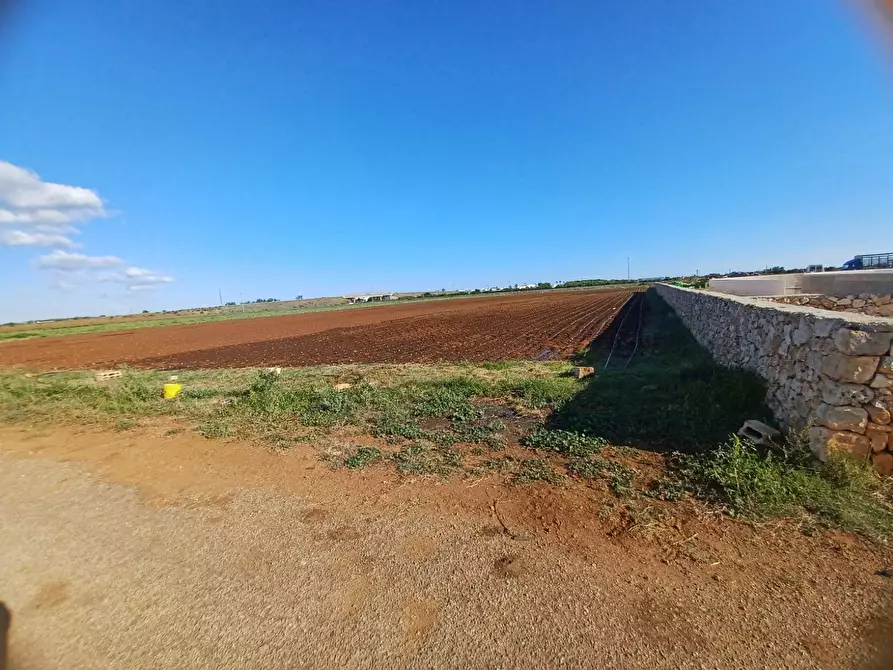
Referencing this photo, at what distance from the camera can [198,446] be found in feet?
21.7

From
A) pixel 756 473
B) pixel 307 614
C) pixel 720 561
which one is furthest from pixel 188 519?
pixel 756 473

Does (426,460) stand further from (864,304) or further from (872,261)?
(872,261)

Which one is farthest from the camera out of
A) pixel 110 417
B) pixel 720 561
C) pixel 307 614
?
pixel 110 417

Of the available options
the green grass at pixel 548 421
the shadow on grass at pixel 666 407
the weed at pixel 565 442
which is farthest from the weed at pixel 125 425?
the shadow on grass at pixel 666 407

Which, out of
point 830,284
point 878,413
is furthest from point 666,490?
point 830,284

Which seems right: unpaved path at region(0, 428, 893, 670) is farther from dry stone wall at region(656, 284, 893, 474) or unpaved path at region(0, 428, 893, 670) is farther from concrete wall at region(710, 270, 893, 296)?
concrete wall at region(710, 270, 893, 296)

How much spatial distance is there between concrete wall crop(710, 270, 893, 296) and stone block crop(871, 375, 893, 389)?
9.62 m

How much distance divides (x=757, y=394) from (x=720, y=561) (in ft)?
13.7

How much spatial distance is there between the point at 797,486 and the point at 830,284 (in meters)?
15.3

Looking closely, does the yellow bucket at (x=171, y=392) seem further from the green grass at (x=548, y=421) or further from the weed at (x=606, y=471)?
the weed at (x=606, y=471)

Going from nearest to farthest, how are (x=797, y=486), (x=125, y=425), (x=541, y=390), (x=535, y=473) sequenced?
(x=797, y=486)
(x=535, y=473)
(x=125, y=425)
(x=541, y=390)

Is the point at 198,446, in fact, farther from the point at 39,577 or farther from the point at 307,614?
the point at 307,614

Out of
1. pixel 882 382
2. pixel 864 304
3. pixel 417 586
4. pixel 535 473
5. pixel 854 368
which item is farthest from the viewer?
pixel 864 304

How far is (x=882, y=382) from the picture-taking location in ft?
13.6
